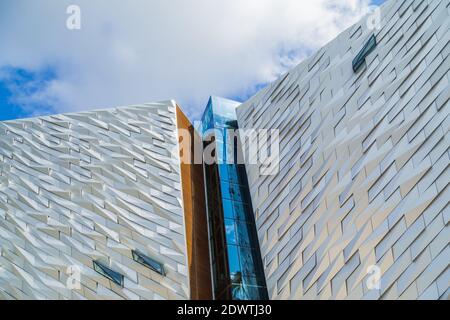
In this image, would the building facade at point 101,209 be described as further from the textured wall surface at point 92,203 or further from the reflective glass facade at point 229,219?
the reflective glass facade at point 229,219

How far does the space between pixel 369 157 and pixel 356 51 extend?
238 inches

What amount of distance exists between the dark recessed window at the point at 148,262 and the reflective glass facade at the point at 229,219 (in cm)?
240

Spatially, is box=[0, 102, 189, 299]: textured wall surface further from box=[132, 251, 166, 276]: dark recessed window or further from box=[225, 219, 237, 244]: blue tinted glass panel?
box=[225, 219, 237, 244]: blue tinted glass panel

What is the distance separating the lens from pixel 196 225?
23578mm

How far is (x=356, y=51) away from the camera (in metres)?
22.5

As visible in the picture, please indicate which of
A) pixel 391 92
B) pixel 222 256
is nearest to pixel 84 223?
pixel 222 256

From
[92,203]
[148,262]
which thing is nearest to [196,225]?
[148,262]

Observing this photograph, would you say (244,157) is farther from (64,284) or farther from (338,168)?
(64,284)

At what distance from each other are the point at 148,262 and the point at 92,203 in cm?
386

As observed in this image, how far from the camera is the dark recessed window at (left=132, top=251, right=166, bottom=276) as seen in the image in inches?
806

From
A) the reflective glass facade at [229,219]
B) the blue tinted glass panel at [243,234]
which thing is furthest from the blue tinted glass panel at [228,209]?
the blue tinted glass panel at [243,234]

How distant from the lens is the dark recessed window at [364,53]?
2136 centimetres

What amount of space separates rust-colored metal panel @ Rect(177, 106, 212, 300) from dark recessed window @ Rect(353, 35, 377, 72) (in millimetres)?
8242

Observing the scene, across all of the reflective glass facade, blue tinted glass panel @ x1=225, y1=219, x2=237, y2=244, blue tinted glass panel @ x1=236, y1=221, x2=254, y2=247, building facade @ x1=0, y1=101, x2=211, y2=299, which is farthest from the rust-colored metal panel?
blue tinted glass panel @ x1=236, y1=221, x2=254, y2=247
